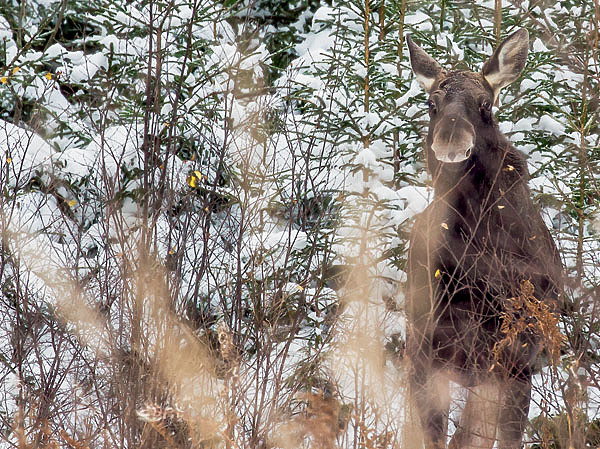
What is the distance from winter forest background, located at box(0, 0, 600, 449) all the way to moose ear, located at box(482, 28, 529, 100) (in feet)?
1.06

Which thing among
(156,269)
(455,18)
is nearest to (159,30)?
(156,269)

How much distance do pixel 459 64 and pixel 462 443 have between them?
3.94 metres

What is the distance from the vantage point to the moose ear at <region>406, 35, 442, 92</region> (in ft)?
18.9

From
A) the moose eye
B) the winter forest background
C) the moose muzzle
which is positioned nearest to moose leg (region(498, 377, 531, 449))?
the winter forest background

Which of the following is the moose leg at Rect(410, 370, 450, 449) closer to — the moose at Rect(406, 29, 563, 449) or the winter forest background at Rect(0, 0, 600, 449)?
the moose at Rect(406, 29, 563, 449)

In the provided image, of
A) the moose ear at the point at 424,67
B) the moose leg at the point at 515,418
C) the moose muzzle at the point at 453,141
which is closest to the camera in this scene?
the moose muzzle at the point at 453,141

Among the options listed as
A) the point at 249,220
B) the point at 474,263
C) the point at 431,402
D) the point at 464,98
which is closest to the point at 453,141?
the point at 464,98

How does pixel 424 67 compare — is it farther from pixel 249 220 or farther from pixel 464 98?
pixel 249 220

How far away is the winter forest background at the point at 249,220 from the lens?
4.68 meters

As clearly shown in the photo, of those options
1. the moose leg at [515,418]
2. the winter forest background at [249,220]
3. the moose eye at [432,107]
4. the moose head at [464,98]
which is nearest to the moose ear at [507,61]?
the moose head at [464,98]

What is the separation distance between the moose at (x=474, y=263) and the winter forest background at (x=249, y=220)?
26cm

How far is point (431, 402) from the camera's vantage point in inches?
202

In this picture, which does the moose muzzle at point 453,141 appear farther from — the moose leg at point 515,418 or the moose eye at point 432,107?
the moose leg at point 515,418

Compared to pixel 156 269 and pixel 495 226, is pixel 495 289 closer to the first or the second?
pixel 495 226
